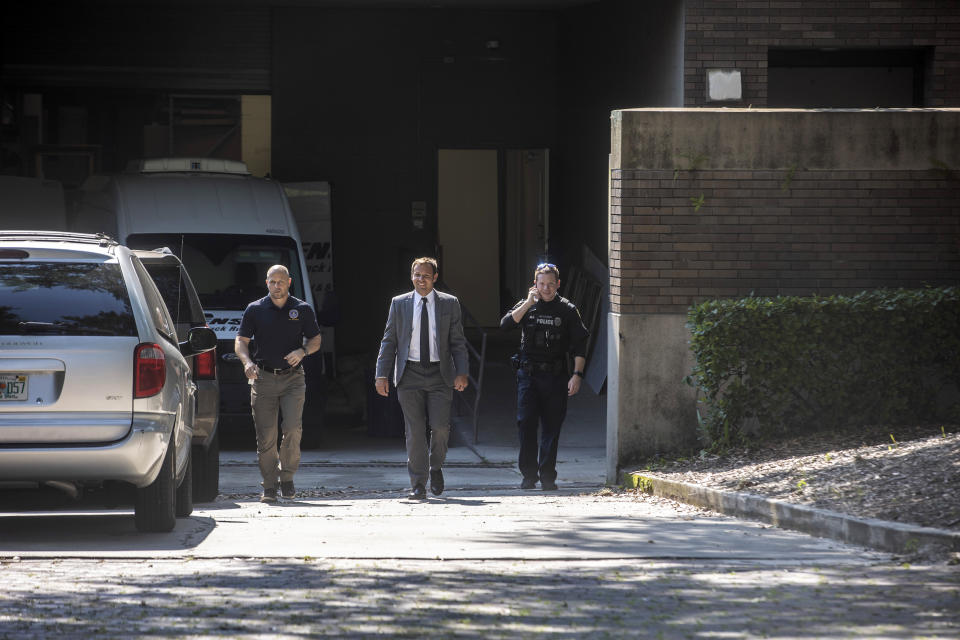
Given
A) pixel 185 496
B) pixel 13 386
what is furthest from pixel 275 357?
pixel 13 386

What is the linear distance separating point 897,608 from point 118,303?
168 inches

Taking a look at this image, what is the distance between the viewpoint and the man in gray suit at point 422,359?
36.6ft

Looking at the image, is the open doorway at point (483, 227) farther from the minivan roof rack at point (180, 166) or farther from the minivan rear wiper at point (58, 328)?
the minivan rear wiper at point (58, 328)

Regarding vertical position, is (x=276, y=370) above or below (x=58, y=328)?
below

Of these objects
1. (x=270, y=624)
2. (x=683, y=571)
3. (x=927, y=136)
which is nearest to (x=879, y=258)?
(x=927, y=136)

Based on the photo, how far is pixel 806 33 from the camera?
1569 centimetres

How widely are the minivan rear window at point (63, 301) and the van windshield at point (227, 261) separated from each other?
739 cm

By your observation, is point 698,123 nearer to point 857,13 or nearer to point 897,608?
point 857,13

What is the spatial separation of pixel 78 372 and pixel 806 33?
10.6m

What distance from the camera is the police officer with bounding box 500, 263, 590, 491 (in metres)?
11.8

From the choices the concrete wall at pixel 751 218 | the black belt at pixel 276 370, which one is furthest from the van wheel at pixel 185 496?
the concrete wall at pixel 751 218

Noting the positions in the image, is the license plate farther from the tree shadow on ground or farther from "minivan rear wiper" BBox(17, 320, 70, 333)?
the tree shadow on ground

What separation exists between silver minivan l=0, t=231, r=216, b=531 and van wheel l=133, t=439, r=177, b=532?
0.13 ft

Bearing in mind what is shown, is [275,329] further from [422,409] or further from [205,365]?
[422,409]
